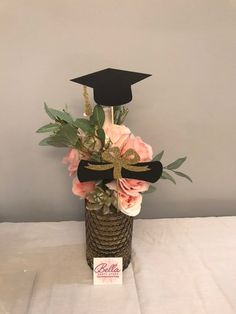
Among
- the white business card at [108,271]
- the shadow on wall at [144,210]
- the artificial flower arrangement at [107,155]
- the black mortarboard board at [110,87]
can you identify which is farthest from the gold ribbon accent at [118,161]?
the shadow on wall at [144,210]

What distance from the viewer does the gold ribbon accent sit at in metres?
0.77

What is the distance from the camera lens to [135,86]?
1.03m

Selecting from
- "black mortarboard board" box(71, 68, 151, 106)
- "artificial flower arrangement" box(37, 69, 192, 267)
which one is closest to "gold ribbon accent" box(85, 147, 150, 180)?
"artificial flower arrangement" box(37, 69, 192, 267)

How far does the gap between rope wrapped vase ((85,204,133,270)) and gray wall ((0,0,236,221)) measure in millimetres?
283

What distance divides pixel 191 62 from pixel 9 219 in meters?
0.79

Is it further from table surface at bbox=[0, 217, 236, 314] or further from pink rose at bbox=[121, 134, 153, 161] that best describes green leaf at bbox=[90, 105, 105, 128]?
table surface at bbox=[0, 217, 236, 314]

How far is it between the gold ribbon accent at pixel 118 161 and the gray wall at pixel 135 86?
0.31m

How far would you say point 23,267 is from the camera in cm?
93

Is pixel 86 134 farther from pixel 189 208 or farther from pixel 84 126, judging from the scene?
pixel 189 208

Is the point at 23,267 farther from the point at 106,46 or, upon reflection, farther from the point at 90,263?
the point at 106,46

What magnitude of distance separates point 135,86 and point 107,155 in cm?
35

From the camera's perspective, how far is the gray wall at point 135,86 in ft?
3.15

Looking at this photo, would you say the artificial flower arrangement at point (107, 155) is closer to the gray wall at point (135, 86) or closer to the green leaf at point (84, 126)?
the green leaf at point (84, 126)

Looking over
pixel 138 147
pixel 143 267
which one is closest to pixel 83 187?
pixel 138 147
